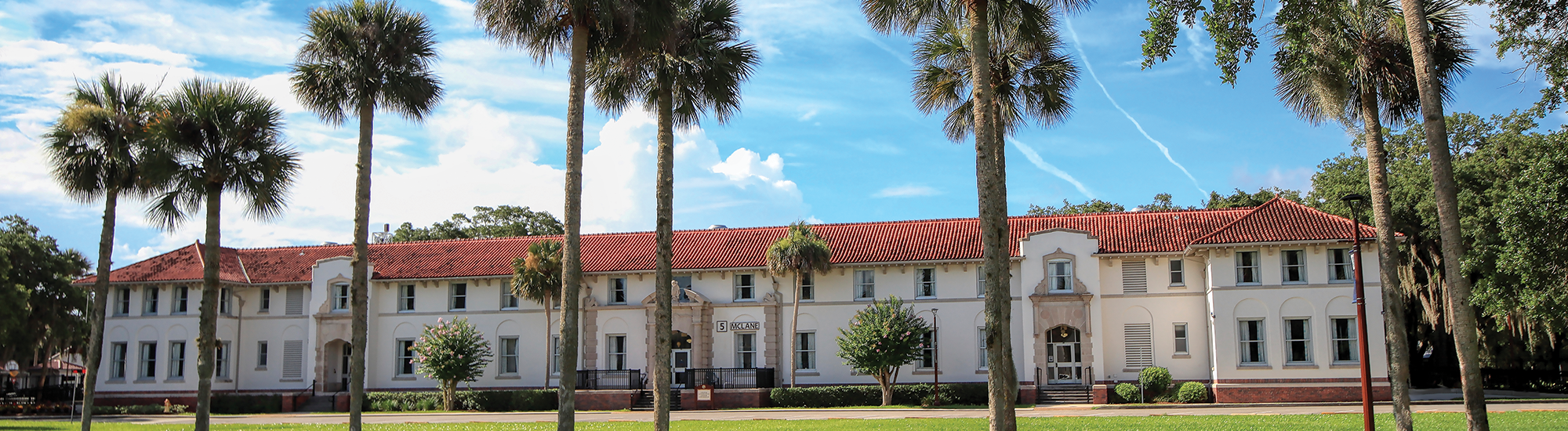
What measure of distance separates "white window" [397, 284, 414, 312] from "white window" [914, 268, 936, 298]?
19.0 metres

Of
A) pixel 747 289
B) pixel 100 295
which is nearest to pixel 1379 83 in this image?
pixel 747 289

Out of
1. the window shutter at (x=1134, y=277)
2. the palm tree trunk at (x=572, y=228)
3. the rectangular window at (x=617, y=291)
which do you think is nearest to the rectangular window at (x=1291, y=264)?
the window shutter at (x=1134, y=277)

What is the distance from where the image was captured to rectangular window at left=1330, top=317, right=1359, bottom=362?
108 feet

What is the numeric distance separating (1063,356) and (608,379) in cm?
1550

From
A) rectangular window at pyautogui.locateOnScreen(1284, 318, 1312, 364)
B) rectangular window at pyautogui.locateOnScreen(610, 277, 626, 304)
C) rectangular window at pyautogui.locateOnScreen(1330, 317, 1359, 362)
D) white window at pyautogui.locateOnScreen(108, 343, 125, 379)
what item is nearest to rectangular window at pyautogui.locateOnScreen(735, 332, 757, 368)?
rectangular window at pyautogui.locateOnScreen(610, 277, 626, 304)

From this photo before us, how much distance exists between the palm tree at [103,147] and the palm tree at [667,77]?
10.4 m

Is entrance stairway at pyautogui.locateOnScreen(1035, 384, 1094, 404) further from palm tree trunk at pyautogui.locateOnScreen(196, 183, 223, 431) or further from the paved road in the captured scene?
palm tree trunk at pyautogui.locateOnScreen(196, 183, 223, 431)

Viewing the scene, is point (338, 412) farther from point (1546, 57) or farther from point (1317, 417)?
point (1546, 57)

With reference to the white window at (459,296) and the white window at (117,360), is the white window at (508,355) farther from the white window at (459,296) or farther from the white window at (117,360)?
the white window at (117,360)

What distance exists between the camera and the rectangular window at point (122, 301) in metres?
42.8

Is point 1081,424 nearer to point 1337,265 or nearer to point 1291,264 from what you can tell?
point 1291,264

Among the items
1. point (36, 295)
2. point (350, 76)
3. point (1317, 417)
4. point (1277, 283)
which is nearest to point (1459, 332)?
point (1317, 417)

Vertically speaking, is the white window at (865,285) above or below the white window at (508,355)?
above

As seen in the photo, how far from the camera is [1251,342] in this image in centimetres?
3366
